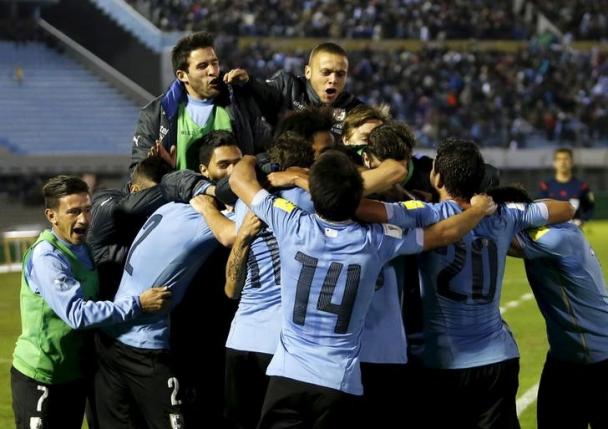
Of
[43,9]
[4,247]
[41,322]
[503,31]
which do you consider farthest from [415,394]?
[503,31]

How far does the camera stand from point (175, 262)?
6.07m

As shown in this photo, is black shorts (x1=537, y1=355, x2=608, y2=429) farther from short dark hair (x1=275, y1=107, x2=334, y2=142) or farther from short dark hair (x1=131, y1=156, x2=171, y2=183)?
short dark hair (x1=131, y1=156, x2=171, y2=183)

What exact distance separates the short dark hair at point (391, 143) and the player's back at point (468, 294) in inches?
13.0

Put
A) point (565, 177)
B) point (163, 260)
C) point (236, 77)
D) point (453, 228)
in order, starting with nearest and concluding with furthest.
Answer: point (453, 228) → point (163, 260) → point (236, 77) → point (565, 177)

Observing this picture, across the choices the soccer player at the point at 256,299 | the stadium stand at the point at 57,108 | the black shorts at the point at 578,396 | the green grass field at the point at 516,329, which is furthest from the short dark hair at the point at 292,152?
the stadium stand at the point at 57,108

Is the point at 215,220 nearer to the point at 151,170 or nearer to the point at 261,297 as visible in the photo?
the point at 261,297

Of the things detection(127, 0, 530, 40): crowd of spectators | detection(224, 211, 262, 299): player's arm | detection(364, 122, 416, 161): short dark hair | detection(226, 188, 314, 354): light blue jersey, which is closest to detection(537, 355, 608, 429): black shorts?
detection(364, 122, 416, 161): short dark hair

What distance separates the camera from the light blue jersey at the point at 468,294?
573 cm

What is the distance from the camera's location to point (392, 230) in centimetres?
531

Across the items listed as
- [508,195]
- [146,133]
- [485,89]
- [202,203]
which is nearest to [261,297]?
[202,203]

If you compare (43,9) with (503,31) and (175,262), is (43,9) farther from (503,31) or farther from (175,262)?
(175,262)

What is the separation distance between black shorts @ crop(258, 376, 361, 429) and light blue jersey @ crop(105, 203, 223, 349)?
1065mm

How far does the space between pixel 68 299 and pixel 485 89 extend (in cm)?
3452

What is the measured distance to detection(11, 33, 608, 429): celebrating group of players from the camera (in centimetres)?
521
